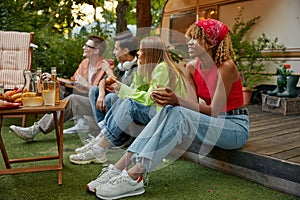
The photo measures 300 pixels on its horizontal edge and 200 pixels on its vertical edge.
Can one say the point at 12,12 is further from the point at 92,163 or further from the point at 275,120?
the point at 275,120

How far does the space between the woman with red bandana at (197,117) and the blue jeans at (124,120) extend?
359 millimetres

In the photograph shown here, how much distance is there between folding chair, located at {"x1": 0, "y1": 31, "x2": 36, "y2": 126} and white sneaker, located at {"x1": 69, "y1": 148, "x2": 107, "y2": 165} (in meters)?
2.12

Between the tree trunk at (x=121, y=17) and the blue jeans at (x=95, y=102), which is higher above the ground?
the tree trunk at (x=121, y=17)

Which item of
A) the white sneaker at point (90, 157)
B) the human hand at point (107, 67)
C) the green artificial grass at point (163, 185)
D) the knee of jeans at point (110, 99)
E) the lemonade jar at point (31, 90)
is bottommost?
the green artificial grass at point (163, 185)

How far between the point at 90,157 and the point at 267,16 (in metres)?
3.79

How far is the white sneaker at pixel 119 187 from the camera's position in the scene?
1.77 metres

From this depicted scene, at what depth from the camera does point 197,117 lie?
73.7 inches

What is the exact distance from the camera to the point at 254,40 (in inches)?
204

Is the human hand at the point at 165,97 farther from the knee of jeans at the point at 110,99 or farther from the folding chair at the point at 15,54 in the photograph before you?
the folding chair at the point at 15,54

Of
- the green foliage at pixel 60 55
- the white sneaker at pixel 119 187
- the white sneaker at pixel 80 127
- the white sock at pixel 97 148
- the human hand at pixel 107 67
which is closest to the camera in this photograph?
the white sneaker at pixel 119 187

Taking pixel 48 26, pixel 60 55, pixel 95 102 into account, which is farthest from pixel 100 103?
pixel 48 26

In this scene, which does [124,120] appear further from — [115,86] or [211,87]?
[211,87]

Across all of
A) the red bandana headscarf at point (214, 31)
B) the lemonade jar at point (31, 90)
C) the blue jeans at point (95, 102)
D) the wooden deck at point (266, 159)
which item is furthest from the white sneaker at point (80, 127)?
the red bandana headscarf at point (214, 31)

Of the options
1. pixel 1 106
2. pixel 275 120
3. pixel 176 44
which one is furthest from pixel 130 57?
pixel 176 44
